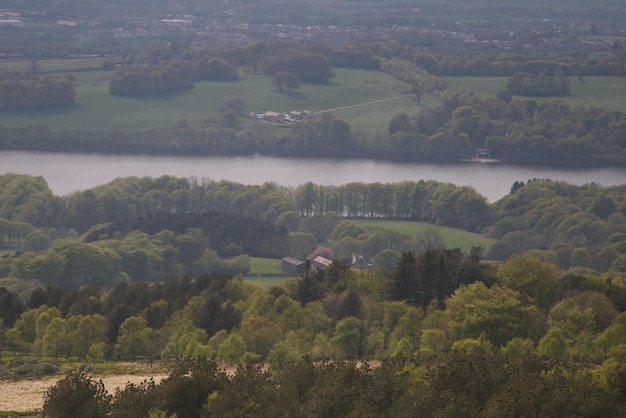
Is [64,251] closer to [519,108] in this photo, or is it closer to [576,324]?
[576,324]

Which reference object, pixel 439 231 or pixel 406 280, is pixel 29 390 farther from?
pixel 439 231

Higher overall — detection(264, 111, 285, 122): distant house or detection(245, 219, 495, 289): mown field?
detection(245, 219, 495, 289): mown field

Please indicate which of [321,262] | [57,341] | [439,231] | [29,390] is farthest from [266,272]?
[29,390]

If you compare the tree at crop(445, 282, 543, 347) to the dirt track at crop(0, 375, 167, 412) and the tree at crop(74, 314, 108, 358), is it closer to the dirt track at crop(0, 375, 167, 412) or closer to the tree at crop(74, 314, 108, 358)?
the dirt track at crop(0, 375, 167, 412)

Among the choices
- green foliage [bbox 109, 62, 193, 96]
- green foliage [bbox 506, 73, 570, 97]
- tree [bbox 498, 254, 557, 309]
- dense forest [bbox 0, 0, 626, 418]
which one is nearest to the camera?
dense forest [bbox 0, 0, 626, 418]

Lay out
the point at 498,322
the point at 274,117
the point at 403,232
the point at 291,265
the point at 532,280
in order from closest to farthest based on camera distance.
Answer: the point at 498,322 → the point at 532,280 → the point at 291,265 → the point at 403,232 → the point at 274,117

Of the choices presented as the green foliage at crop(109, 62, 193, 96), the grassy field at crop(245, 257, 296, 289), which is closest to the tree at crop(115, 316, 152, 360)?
the grassy field at crop(245, 257, 296, 289)

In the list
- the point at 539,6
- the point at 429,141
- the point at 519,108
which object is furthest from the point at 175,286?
the point at 539,6
